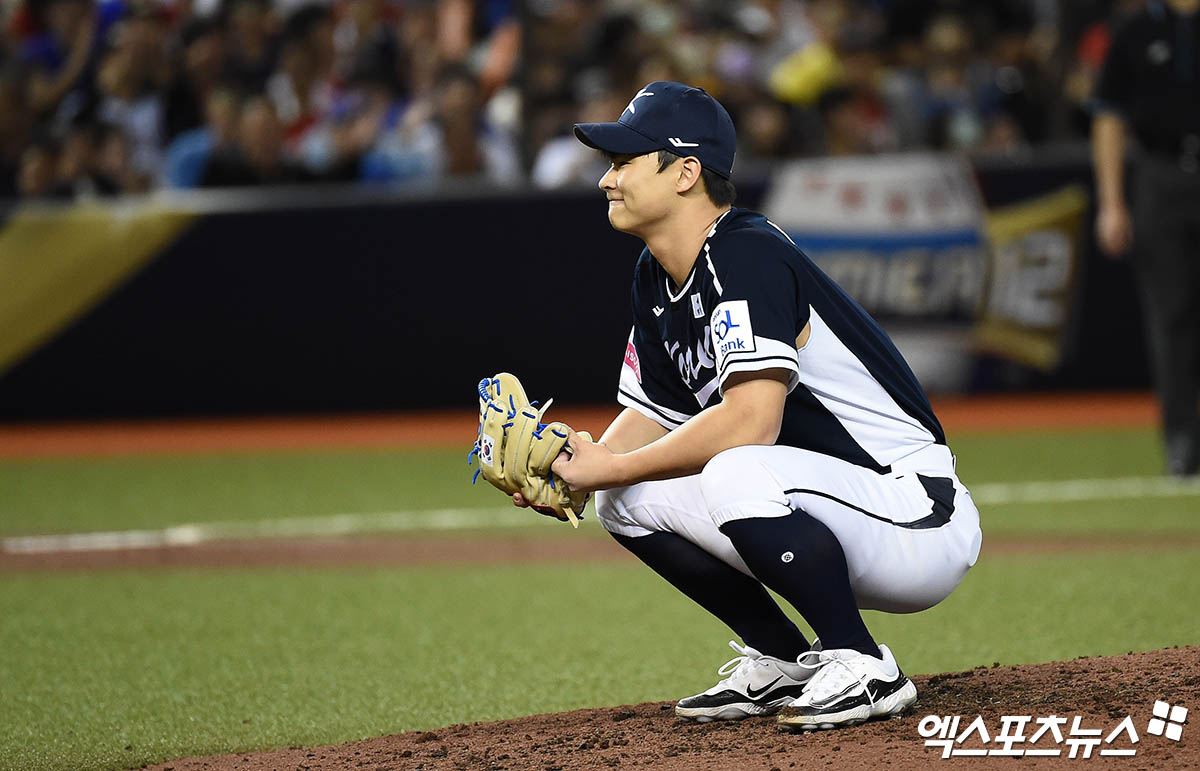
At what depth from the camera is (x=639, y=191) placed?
11.8ft

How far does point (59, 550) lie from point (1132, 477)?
205 inches

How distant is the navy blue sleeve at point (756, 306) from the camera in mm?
3393

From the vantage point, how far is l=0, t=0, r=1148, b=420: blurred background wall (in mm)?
10570

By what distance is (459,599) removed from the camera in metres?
5.85

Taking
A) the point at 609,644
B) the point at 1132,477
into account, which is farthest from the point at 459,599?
the point at 1132,477

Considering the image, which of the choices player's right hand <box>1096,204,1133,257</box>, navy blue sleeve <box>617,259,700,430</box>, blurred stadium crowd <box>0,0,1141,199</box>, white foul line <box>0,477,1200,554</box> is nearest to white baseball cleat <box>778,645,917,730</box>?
navy blue sleeve <box>617,259,700,430</box>

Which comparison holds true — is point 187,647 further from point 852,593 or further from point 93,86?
point 93,86

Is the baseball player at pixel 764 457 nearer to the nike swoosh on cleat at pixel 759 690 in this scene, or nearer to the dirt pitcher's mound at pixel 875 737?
the nike swoosh on cleat at pixel 759 690

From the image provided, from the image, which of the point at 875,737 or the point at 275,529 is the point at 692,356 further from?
the point at 275,529

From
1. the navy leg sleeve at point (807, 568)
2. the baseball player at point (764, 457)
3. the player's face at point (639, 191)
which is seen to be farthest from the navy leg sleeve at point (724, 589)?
the player's face at point (639, 191)

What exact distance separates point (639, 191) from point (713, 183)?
0.18m

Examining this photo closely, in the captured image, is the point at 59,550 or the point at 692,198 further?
the point at 59,550

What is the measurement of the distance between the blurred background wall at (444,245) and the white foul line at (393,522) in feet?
9.27

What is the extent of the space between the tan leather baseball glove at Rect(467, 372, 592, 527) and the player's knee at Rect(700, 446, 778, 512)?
1.02ft
